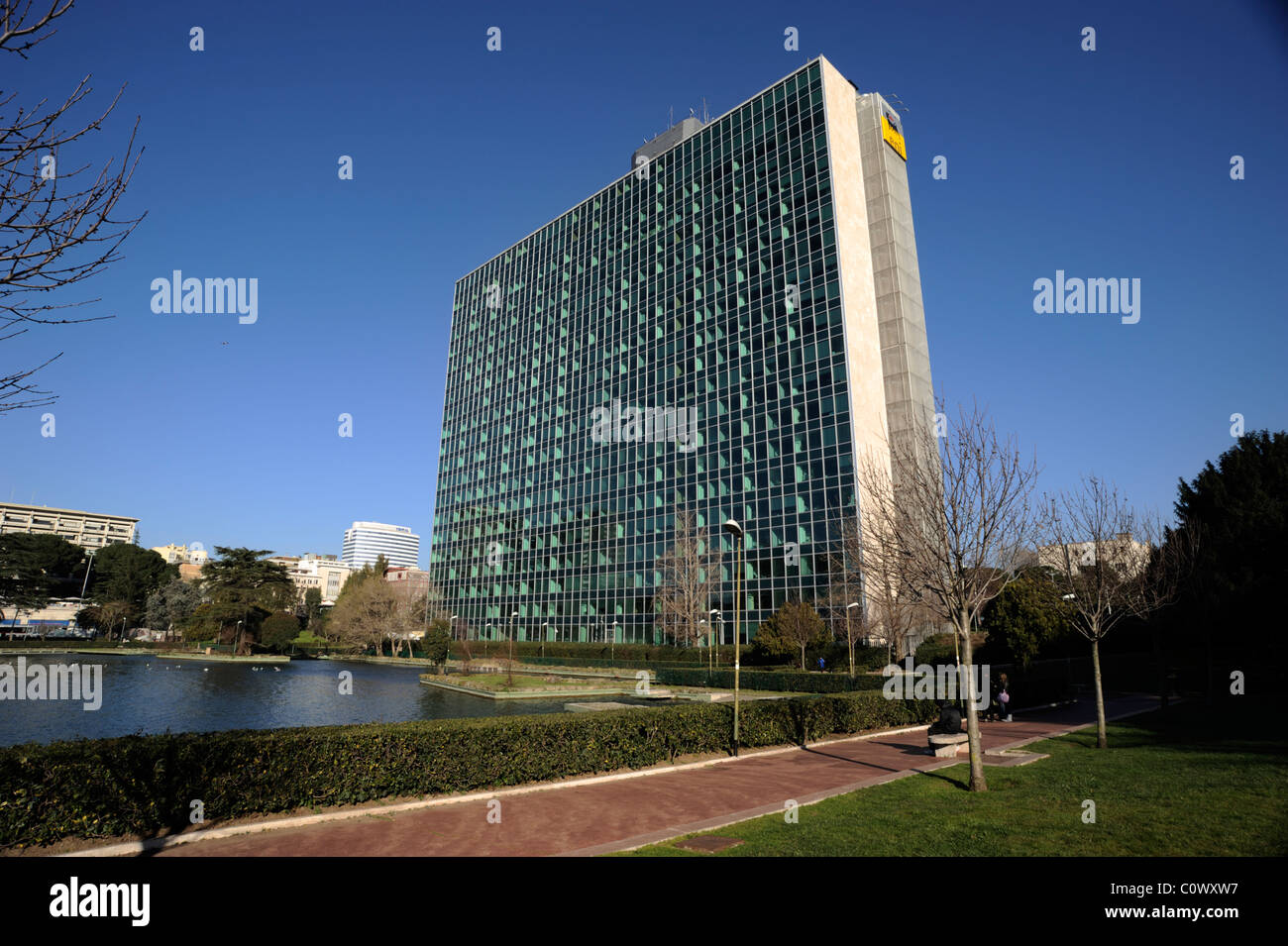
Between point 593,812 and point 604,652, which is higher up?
point 593,812

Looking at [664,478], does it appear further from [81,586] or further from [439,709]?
[81,586]

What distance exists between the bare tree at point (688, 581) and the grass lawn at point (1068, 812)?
4000 centimetres

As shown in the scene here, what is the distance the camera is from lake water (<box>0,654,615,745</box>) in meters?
23.7

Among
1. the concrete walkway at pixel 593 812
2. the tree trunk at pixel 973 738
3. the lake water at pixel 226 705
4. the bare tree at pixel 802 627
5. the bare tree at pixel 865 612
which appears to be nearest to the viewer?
the concrete walkway at pixel 593 812

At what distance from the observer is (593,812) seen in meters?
11.5

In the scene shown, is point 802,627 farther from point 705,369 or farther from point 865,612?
point 705,369

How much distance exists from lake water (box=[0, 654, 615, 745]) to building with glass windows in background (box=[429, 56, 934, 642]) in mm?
24146

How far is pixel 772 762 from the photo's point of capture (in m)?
16.8

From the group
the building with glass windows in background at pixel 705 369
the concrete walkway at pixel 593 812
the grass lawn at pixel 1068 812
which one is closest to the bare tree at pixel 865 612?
the building with glass windows in background at pixel 705 369

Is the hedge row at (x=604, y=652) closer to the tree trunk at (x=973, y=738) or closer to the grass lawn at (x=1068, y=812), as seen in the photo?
the grass lawn at (x=1068, y=812)

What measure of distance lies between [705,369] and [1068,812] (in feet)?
182

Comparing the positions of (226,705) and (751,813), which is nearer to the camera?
(751,813)

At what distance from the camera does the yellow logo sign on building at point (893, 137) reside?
2413 inches

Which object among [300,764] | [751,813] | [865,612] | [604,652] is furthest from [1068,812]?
[604,652]
